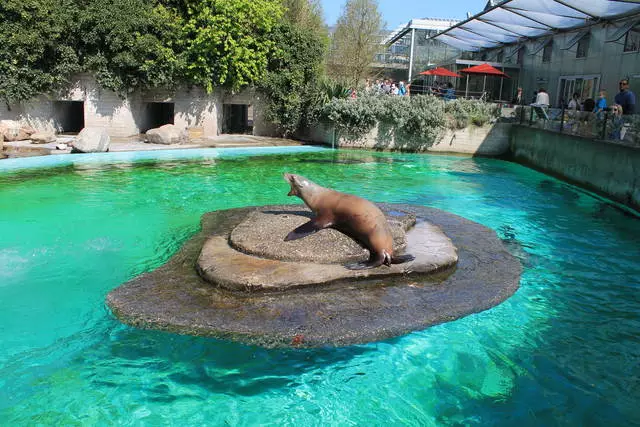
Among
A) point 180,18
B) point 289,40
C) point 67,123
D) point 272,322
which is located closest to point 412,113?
point 289,40

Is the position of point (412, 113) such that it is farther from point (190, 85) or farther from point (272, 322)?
point (272, 322)

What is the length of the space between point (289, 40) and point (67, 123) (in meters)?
10.4

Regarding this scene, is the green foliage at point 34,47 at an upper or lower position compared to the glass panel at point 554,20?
lower

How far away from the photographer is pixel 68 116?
23344mm

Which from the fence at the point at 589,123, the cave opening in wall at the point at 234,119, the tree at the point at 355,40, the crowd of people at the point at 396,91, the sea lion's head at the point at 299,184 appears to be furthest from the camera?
the tree at the point at 355,40

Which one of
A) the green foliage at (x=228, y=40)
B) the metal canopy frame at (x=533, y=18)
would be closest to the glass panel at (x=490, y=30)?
the metal canopy frame at (x=533, y=18)

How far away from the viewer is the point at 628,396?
4715mm

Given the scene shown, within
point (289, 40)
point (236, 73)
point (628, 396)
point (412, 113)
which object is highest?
point (289, 40)

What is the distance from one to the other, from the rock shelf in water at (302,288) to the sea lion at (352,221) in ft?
0.40

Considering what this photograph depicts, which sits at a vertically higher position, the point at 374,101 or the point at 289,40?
the point at 289,40

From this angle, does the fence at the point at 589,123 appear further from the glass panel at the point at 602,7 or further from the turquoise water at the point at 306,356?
the glass panel at the point at 602,7

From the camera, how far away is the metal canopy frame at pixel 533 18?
18984mm

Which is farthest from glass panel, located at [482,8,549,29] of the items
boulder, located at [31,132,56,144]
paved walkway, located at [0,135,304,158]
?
boulder, located at [31,132,56,144]

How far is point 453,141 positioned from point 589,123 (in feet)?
25.3
